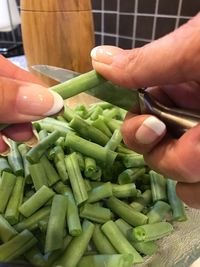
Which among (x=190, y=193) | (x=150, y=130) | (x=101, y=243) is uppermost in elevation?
(x=150, y=130)

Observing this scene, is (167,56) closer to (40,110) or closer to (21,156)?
(40,110)

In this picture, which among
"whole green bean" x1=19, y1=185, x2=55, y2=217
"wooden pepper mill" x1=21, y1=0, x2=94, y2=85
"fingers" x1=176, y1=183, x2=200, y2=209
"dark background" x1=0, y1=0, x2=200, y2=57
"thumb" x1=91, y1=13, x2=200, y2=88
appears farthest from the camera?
"dark background" x1=0, y1=0, x2=200, y2=57

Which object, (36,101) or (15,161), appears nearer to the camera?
(36,101)

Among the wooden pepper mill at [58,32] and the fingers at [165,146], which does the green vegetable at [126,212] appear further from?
the wooden pepper mill at [58,32]

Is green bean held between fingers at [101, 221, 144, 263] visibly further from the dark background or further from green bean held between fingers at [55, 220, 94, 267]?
the dark background

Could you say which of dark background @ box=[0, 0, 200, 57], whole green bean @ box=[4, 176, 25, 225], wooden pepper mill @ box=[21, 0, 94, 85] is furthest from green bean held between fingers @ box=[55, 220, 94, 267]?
dark background @ box=[0, 0, 200, 57]

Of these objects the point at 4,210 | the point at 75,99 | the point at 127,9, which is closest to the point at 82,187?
the point at 4,210

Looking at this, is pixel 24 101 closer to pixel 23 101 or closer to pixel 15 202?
pixel 23 101

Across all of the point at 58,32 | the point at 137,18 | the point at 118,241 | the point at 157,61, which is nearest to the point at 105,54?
the point at 157,61
